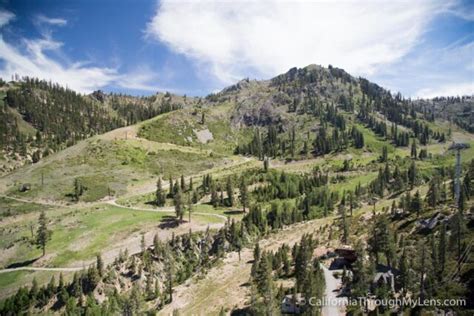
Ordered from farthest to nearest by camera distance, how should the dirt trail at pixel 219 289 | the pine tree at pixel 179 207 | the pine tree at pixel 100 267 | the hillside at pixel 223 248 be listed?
1. the pine tree at pixel 179 207
2. the pine tree at pixel 100 267
3. the dirt trail at pixel 219 289
4. the hillside at pixel 223 248

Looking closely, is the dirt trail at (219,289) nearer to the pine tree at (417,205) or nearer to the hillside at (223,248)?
the hillside at (223,248)

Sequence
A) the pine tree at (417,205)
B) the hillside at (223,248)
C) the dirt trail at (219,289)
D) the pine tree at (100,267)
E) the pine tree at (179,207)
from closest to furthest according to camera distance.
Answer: the hillside at (223,248), the dirt trail at (219,289), the pine tree at (100,267), the pine tree at (417,205), the pine tree at (179,207)

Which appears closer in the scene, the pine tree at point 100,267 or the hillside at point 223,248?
the hillside at point 223,248

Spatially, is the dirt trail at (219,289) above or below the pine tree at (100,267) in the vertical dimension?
below

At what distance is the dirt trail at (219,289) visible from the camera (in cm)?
8938

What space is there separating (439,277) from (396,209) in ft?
193

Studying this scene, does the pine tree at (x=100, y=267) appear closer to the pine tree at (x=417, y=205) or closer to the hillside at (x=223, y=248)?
the hillside at (x=223, y=248)

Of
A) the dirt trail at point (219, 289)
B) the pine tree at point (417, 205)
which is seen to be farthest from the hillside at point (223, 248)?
the pine tree at point (417, 205)

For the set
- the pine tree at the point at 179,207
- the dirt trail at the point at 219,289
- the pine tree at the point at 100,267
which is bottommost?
the dirt trail at the point at 219,289

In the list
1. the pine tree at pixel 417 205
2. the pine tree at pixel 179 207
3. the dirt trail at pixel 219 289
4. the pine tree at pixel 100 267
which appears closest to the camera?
the dirt trail at pixel 219 289

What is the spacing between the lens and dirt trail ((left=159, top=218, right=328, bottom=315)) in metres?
89.4

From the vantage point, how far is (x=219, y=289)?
98250mm

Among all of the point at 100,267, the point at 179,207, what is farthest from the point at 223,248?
the point at 100,267

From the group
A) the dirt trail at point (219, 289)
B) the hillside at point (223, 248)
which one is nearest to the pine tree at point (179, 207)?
the hillside at point (223, 248)
